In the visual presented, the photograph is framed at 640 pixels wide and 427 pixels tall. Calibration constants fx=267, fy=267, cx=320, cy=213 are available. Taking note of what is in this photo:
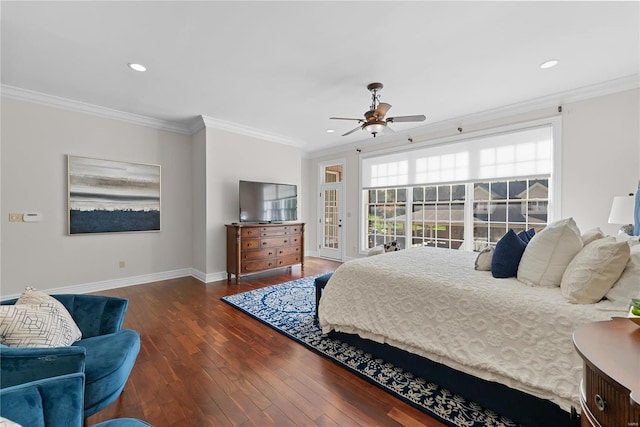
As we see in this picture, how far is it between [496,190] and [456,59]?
7.65 ft

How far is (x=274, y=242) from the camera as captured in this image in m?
4.89

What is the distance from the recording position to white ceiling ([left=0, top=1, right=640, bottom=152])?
80.6 inches

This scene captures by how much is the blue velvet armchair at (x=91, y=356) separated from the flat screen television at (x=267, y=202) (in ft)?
9.65

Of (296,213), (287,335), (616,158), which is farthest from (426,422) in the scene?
(296,213)

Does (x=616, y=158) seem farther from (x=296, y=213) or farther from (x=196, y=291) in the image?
(x=196, y=291)

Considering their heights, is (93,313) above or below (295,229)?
below

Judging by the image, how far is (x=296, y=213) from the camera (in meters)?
5.58

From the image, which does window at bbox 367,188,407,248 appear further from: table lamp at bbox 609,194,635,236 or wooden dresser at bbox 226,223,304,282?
table lamp at bbox 609,194,635,236

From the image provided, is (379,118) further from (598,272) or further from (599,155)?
(599,155)

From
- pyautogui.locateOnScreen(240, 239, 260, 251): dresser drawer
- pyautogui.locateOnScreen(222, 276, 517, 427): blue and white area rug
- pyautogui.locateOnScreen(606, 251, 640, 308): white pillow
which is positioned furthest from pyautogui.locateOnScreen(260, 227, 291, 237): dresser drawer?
pyautogui.locateOnScreen(606, 251, 640, 308): white pillow

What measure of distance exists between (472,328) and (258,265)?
3.63 meters

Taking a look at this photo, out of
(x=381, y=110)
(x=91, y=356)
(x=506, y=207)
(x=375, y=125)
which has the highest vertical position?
(x=381, y=110)

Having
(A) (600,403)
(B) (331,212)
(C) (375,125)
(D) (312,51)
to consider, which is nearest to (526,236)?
(A) (600,403)

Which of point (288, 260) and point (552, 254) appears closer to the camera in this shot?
point (552, 254)
